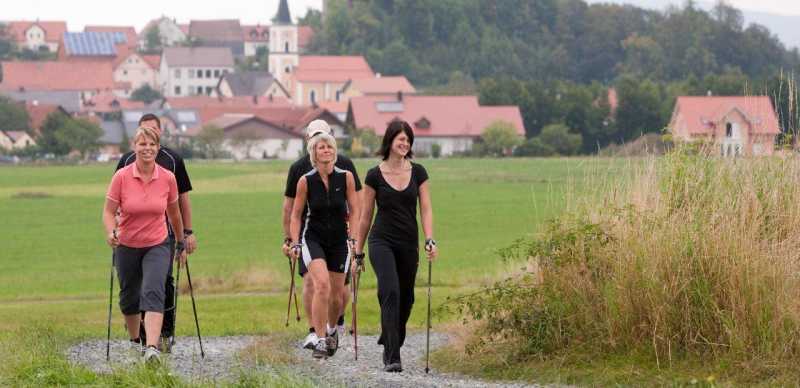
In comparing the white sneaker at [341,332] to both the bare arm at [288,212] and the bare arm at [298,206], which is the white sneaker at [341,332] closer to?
the bare arm at [288,212]

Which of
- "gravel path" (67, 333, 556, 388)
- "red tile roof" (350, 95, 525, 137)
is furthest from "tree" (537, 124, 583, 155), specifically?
"gravel path" (67, 333, 556, 388)

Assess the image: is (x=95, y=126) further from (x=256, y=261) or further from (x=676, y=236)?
(x=676, y=236)

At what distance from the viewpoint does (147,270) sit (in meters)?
12.4

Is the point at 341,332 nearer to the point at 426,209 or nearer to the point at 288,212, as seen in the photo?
the point at 288,212

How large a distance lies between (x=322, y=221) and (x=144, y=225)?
167 cm

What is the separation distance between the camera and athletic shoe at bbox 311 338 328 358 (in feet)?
43.2

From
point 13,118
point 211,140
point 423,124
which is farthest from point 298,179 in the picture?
point 13,118

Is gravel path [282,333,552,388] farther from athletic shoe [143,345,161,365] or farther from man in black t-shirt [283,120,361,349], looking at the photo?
athletic shoe [143,345,161,365]

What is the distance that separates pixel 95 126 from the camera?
119 meters

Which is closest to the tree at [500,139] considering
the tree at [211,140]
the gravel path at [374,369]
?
the tree at [211,140]

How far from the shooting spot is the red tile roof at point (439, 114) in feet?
401

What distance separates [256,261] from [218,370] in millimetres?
22228

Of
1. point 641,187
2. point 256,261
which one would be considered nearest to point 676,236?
point 641,187

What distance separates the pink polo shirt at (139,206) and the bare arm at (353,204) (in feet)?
5.57
